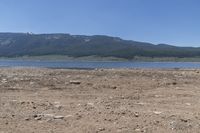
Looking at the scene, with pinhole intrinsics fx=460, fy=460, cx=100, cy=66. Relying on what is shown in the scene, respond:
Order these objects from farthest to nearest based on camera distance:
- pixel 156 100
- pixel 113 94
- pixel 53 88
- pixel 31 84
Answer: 1. pixel 31 84
2. pixel 53 88
3. pixel 113 94
4. pixel 156 100

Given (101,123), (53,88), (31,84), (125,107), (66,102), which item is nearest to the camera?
(101,123)

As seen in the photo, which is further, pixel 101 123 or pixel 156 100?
pixel 156 100

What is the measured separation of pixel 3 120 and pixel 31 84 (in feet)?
34.8

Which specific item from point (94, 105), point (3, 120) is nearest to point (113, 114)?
point (94, 105)

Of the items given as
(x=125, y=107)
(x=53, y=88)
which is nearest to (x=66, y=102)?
(x=125, y=107)

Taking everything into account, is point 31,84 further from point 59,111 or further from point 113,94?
point 59,111

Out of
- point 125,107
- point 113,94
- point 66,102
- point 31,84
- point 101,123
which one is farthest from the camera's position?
point 31,84

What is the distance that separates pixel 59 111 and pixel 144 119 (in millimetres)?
2594

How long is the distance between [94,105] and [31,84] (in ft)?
26.9

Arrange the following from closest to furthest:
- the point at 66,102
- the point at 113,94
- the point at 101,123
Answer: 1. the point at 101,123
2. the point at 66,102
3. the point at 113,94

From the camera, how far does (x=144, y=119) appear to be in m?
12.0

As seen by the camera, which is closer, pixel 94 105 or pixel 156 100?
pixel 94 105

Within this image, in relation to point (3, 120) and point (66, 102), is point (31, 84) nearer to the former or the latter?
point (66, 102)

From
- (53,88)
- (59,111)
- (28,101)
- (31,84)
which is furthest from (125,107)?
(31,84)
